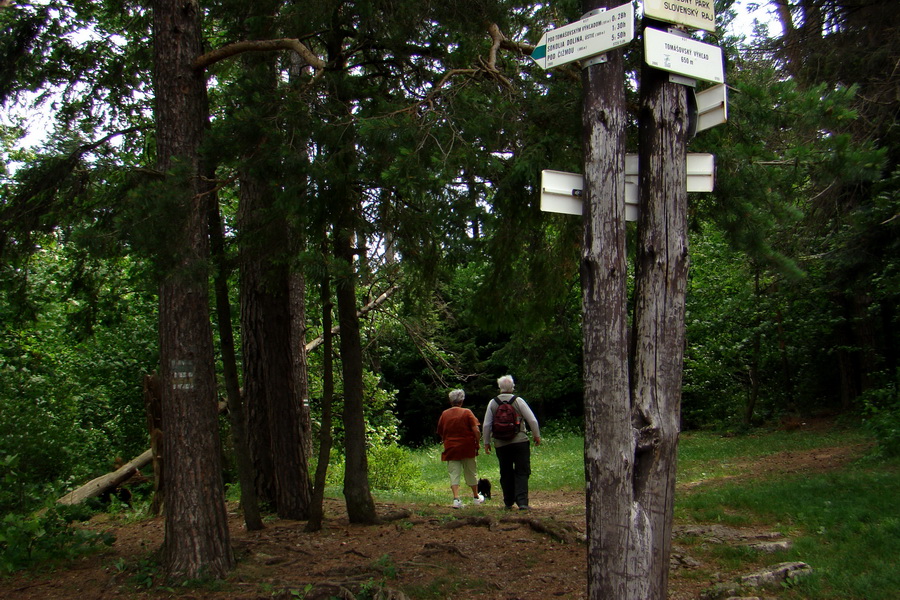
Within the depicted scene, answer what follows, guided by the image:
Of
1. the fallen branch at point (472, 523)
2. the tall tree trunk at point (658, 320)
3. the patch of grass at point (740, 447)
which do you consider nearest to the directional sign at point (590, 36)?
the tall tree trunk at point (658, 320)

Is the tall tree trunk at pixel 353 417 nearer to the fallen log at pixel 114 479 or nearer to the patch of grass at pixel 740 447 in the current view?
the fallen log at pixel 114 479

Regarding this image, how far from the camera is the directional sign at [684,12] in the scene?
170 inches

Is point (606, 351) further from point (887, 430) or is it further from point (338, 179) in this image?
point (887, 430)

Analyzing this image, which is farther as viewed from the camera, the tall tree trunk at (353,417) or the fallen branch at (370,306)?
the fallen branch at (370,306)

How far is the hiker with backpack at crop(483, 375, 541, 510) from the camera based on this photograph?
9.28m

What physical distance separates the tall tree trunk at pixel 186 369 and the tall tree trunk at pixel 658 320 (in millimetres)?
3643

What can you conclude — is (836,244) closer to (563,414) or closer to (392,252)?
(392,252)

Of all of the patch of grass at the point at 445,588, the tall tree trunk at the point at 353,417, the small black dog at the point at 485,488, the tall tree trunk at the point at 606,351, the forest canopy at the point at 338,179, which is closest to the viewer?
the tall tree trunk at the point at 606,351

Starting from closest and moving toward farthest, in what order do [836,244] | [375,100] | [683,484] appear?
[375,100] < [683,484] < [836,244]

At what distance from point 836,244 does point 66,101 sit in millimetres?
11491

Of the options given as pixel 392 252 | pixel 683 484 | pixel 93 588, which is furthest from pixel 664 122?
pixel 683 484

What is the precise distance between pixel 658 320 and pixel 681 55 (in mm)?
1582

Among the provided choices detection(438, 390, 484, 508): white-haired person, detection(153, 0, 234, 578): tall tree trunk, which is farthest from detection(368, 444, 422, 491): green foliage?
detection(153, 0, 234, 578): tall tree trunk

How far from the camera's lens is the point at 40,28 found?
8.44m
